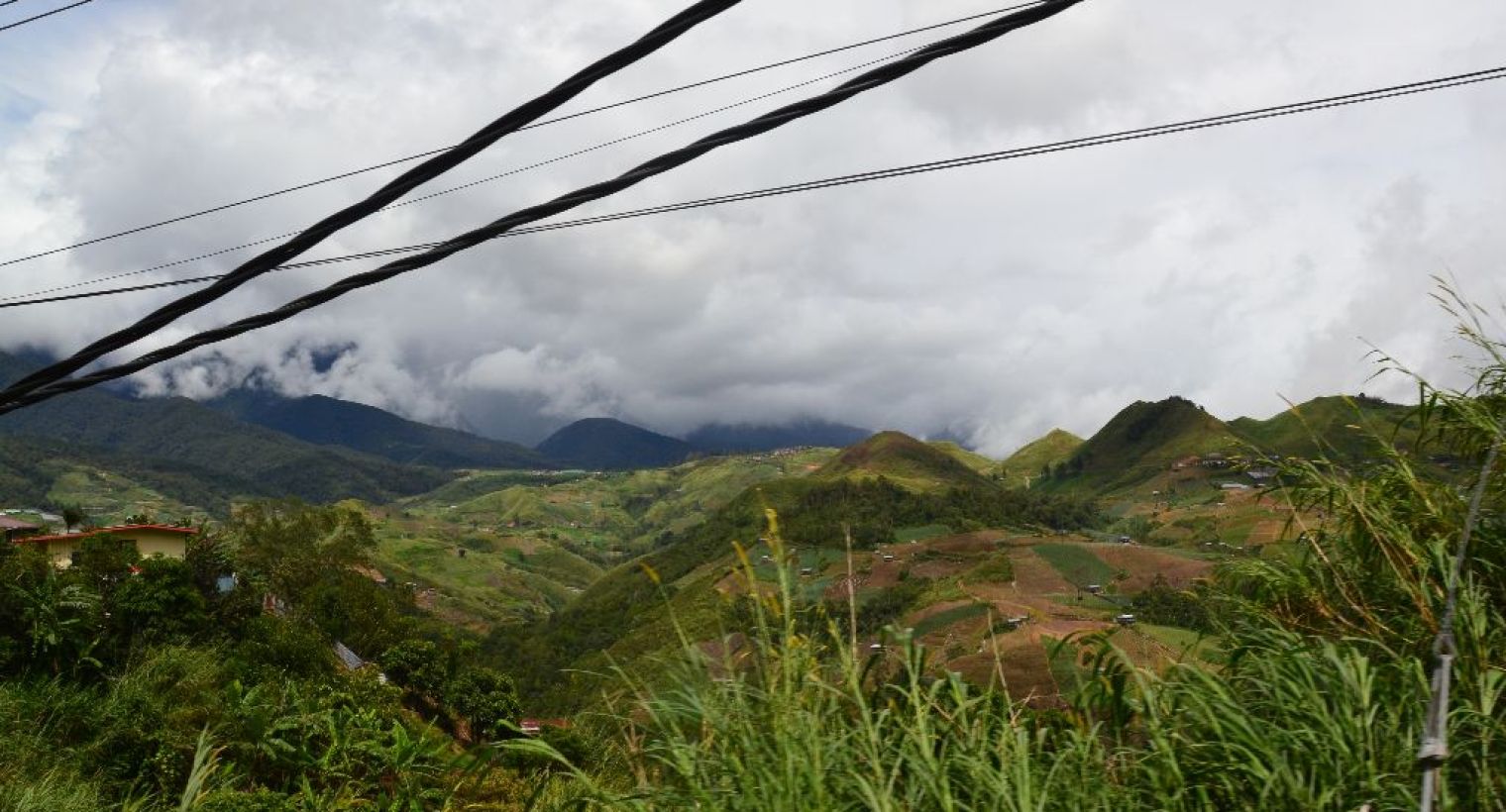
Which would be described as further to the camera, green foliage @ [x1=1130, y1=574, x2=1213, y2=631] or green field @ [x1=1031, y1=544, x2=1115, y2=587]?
green field @ [x1=1031, y1=544, x2=1115, y2=587]

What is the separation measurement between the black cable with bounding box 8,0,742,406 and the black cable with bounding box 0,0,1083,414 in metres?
0.09

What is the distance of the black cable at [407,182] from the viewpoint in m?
4.16

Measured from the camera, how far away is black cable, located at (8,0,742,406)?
4.16 meters

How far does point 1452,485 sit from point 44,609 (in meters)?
31.3

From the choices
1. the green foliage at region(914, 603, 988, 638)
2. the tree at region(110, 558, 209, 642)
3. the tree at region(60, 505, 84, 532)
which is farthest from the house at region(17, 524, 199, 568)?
the green foliage at region(914, 603, 988, 638)

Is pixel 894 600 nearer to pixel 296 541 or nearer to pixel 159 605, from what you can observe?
pixel 296 541

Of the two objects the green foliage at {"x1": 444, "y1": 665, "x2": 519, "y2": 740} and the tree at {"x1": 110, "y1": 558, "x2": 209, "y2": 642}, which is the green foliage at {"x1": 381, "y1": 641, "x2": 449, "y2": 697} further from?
the tree at {"x1": 110, "y1": 558, "x2": 209, "y2": 642}

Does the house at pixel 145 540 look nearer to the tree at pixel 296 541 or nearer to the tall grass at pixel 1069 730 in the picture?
the tree at pixel 296 541

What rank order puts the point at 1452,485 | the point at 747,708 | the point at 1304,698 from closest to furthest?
1. the point at 747,708
2. the point at 1304,698
3. the point at 1452,485

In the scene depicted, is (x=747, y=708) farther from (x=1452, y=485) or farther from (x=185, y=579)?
(x=185, y=579)

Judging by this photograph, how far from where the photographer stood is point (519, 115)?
4.32m

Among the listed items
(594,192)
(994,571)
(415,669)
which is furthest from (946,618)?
(594,192)

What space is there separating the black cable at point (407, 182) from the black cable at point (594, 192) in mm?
93

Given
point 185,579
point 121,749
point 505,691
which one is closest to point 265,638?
point 185,579
